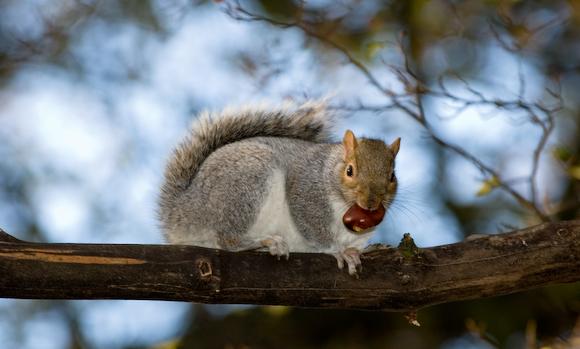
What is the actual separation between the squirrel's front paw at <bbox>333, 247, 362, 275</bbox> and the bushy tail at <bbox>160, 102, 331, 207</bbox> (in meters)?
1.00

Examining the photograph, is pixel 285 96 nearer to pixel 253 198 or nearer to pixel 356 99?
pixel 356 99

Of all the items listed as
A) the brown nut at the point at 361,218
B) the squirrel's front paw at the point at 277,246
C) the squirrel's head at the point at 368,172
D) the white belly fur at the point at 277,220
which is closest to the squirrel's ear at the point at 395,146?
the squirrel's head at the point at 368,172

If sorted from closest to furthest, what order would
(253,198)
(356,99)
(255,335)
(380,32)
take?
(253,198)
(356,99)
(255,335)
(380,32)

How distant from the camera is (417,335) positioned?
548 centimetres

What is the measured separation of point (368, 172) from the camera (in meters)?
3.65

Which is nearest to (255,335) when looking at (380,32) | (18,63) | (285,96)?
(285,96)

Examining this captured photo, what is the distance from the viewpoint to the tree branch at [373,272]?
3020 mm

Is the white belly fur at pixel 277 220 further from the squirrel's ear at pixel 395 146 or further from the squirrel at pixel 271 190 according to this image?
the squirrel's ear at pixel 395 146

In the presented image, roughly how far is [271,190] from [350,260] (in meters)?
0.63

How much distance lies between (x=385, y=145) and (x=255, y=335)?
2005 mm

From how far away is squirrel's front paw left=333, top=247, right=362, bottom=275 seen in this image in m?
3.24

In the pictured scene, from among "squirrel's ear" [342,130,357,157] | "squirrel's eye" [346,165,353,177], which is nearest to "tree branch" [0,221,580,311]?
"squirrel's eye" [346,165,353,177]

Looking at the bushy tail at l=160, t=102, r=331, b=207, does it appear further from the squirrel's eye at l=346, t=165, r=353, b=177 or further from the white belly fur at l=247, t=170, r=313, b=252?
the squirrel's eye at l=346, t=165, r=353, b=177

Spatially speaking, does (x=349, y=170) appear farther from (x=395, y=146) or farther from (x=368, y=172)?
(x=395, y=146)
